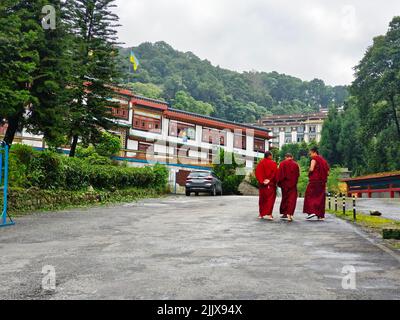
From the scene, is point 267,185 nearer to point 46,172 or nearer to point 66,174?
point 46,172

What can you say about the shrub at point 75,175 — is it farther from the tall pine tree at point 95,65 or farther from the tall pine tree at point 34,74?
the tall pine tree at point 95,65

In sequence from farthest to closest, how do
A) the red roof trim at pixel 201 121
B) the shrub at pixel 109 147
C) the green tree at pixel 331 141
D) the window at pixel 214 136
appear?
the green tree at pixel 331 141
the window at pixel 214 136
the red roof trim at pixel 201 121
the shrub at pixel 109 147

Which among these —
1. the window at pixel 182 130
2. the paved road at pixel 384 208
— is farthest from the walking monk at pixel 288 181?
the window at pixel 182 130

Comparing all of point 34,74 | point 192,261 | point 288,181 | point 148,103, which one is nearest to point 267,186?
point 288,181

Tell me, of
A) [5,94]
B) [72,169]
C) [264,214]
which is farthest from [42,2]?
[264,214]

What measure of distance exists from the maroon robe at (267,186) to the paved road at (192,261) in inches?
77.2

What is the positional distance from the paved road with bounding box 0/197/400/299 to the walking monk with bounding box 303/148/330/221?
1.98 m

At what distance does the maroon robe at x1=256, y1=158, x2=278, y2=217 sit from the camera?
12867 mm

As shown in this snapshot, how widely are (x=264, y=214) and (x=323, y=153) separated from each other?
60548 millimetres

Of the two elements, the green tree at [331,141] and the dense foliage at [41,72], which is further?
the green tree at [331,141]

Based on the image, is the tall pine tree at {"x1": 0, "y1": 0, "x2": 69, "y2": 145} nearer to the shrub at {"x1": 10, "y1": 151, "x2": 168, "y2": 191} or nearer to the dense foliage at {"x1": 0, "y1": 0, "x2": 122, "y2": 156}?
the dense foliage at {"x1": 0, "y1": 0, "x2": 122, "y2": 156}

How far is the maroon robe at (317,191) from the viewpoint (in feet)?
41.6
